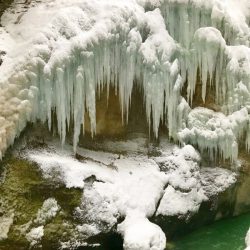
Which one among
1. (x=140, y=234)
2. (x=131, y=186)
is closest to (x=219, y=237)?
(x=131, y=186)

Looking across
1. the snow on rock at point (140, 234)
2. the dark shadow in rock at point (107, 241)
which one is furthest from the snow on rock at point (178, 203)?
the dark shadow in rock at point (107, 241)

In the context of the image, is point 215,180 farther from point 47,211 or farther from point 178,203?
point 47,211

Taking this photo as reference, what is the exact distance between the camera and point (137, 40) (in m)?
6.92

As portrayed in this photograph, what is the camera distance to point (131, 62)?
6.91m

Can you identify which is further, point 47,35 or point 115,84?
point 115,84

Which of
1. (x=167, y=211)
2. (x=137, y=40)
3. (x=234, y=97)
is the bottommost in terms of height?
(x=167, y=211)

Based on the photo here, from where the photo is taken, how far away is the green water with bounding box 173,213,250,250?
7383mm

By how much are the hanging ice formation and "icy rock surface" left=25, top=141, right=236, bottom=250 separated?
1.17 ft

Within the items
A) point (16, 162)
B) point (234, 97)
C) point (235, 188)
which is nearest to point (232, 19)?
point (234, 97)

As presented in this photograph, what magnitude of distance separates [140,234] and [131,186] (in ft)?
2.46

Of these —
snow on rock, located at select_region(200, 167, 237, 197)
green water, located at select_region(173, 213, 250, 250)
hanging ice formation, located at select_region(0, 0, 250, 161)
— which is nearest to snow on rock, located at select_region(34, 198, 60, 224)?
hanging ice formation, located at select_region(0, 0, 250, 161)

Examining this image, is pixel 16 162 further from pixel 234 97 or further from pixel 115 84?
pixel 234 97

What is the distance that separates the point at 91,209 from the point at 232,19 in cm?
350

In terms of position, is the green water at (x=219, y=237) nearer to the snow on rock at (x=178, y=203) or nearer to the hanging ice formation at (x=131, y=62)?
the snow on rock at (x=178, y=203)
